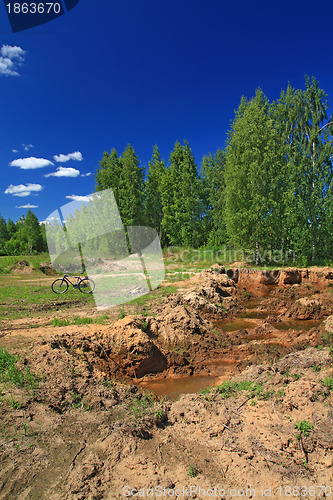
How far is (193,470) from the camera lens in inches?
127

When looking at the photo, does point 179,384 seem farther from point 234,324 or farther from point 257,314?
point 257,314

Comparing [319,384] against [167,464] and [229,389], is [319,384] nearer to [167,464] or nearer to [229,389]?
[229,389]

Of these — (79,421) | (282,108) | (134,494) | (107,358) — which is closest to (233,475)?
(134,494)

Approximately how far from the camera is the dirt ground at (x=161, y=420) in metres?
3.07

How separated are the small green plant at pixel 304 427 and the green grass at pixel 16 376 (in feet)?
14.2

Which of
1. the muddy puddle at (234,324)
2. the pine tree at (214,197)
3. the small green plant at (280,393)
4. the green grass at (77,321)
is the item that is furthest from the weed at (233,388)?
the pine tree at (214,197)

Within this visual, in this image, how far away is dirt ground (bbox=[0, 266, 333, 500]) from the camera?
10.1 ft

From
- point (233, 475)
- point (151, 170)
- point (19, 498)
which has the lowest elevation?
point (233, 475)

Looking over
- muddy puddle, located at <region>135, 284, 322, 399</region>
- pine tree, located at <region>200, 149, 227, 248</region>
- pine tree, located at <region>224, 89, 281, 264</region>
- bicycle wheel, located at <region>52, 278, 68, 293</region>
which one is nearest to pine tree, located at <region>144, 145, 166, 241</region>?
pine tree, located at <region>200, 149, 227, 248</region>

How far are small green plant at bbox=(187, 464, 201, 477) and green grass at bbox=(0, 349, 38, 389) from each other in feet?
9.62

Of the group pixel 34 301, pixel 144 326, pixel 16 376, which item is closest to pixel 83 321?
pixel 144 326

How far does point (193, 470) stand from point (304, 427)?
1.79 m

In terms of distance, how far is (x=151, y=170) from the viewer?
37.4 meters

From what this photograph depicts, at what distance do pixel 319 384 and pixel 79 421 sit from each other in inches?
161
